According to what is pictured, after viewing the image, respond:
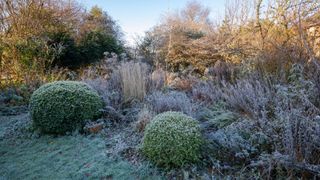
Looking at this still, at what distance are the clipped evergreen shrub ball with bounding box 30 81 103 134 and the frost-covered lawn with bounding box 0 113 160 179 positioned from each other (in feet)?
0.57

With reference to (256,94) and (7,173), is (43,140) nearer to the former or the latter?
(7,173)

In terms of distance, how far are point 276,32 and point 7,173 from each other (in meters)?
4.73

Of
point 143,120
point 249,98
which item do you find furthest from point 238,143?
point 143,120

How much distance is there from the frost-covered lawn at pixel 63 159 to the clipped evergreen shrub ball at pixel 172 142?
173mm

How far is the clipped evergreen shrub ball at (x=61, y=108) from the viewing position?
11.1 feet

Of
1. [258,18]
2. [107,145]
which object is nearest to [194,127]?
[107,145]

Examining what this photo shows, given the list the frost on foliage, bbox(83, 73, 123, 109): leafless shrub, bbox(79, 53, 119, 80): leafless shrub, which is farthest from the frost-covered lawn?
bbox(79, 53, 119, 80): leafless shrub

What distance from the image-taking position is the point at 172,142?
2375 mm

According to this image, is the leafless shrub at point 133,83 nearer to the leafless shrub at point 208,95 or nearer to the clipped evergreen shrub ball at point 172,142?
the leafless shrub at point 208,95

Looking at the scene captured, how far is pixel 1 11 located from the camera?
24.8ft

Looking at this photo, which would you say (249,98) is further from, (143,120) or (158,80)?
(158,80)

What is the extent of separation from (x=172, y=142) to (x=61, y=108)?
181 centimetres

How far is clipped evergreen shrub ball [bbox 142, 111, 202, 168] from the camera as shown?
2.35 m

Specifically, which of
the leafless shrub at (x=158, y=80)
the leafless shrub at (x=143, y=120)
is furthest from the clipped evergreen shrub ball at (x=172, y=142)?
the leafless shrub at (x=158, y=80)
